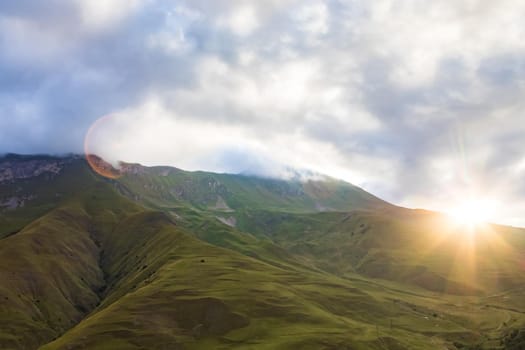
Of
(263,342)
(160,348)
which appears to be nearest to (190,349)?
(160,348)

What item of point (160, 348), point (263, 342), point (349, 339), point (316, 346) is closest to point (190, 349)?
point (160, 348)

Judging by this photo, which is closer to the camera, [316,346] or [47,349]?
[316,346]

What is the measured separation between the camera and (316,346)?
18688cm

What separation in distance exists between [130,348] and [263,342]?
5364 centimetres

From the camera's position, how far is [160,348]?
199500mm

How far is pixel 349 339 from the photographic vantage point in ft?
645

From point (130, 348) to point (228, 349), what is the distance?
39870 mm

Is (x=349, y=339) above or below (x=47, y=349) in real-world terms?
above

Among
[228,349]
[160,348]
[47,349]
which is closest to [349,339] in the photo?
[228,349]

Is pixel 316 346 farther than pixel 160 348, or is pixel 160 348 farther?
pixel 160 348

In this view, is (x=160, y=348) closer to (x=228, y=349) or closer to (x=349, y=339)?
(x=228, y=349)

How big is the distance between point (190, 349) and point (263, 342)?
30146 mm

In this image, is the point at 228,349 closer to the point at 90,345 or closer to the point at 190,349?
the point at 190,349

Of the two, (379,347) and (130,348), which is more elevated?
(379,347)
